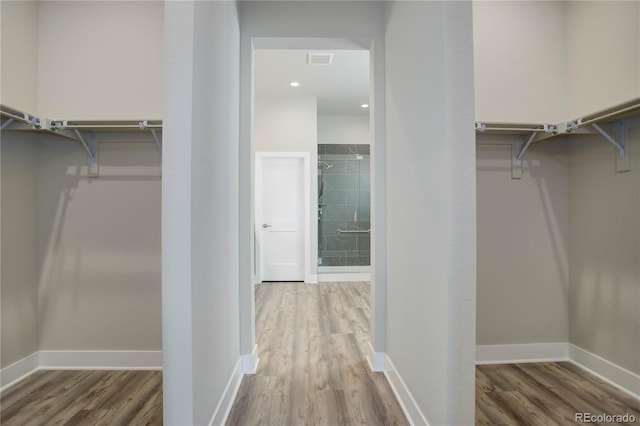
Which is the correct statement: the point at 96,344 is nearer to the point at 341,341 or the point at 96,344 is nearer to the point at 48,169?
the point at 48,169

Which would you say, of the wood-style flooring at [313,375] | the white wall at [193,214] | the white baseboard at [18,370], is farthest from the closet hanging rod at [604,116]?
the white baseboard at [18,370]

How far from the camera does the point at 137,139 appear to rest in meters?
2.25

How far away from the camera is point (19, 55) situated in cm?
206

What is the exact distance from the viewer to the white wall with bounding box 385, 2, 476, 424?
1232 mm

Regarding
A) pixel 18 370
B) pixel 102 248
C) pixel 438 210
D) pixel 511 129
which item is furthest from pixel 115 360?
pixel 511 129

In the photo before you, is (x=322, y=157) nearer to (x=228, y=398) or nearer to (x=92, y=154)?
(x=92, y=154)

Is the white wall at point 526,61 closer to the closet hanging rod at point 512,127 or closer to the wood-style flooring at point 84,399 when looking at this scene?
the closet hanging rod at point 512,127

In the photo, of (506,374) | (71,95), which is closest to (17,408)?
(71,95)

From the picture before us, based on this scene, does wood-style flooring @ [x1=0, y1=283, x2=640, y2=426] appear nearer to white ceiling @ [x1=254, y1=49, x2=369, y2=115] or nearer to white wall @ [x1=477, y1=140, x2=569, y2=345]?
white wall @ [x1=477, y1=140, x2=569, y2=345]

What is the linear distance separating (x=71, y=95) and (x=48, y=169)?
0.55 m

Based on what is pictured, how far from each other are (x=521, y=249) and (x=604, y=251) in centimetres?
47

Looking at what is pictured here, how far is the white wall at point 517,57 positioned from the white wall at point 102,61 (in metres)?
2.36

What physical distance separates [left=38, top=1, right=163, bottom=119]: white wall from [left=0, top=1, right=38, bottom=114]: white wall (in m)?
0.06

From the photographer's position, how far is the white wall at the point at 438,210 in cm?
123
